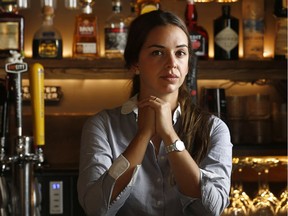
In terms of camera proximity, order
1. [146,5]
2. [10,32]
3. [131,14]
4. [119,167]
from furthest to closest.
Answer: [131,14] → [146,5] → [10,32] → [119,167]

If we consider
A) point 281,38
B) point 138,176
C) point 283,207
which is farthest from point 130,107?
point 281,38

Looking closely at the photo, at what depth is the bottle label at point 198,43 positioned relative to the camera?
2.87 m

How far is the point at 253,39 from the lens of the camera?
2.95m

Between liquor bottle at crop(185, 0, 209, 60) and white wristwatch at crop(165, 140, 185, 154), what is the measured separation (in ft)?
3.91

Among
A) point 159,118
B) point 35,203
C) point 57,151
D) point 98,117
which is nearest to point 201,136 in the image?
point 159,118

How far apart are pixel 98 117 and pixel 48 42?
41.0 inches

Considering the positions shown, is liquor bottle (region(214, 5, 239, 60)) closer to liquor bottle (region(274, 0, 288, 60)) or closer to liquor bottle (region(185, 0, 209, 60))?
liquor bottle (region(185, 0, 209, 60))

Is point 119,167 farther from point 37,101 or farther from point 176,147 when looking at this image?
point 37,101

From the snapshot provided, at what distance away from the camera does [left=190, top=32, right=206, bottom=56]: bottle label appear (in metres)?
2.87

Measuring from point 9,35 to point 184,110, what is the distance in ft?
3.73

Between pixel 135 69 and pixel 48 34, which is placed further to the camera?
pixel 48 34

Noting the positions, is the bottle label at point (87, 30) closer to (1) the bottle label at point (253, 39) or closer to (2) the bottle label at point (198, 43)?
(2) the bottle label at point (198, 43)

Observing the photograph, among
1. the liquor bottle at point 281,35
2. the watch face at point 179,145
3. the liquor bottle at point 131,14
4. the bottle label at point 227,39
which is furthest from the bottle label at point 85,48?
the watch face at point 179,145

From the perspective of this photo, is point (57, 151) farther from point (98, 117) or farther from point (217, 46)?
point (98, 117)
